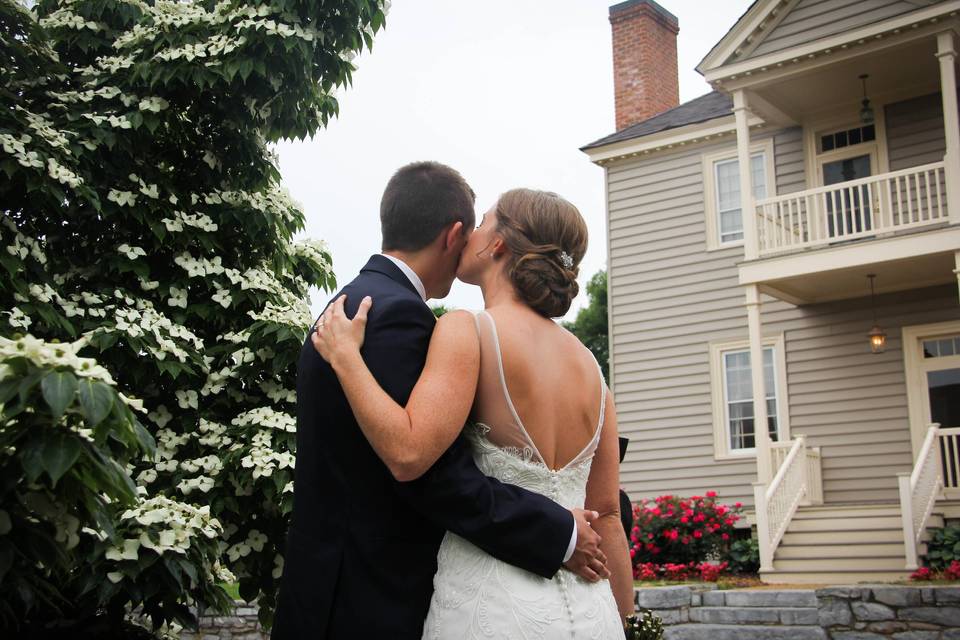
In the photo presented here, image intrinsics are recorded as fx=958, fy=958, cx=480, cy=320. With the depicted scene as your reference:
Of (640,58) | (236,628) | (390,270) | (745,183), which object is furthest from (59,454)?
(640,58)

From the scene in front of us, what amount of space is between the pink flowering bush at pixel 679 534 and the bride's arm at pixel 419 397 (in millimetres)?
12394

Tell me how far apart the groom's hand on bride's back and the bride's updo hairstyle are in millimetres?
639

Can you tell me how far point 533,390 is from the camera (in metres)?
2.75

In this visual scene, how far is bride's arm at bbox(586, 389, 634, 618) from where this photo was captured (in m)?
3.12

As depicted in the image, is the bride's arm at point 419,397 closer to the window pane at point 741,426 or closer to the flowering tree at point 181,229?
the flowering tree at point 181,229

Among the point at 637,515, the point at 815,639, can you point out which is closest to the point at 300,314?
the point at 815,639

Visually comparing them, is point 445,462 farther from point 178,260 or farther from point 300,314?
point 178,260

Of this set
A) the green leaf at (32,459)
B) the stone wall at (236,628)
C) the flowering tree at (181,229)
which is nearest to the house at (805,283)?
the stone wall at (236,628)

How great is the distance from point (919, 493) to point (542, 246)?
450 inches

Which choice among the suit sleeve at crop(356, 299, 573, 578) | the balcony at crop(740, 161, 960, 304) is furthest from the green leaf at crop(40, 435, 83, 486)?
the balcony at crop(740, 161, 960, 304)

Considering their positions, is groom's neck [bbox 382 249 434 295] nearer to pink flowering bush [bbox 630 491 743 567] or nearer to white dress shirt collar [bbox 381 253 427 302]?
white dress shirt collar [bbox 381 253 427 302]

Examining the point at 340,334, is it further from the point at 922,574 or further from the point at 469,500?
the point at 922,574

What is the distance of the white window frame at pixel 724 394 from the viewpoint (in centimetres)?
1590

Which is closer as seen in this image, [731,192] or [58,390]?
[58,390]
